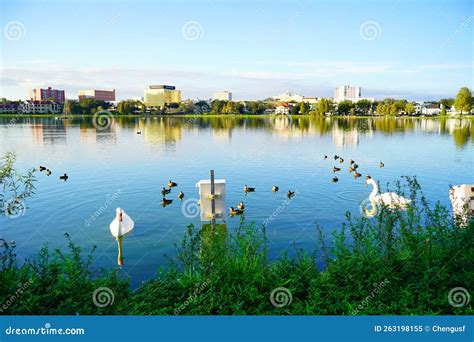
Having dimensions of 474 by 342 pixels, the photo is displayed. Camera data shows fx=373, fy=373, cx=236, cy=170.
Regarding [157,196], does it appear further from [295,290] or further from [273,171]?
[295,290]

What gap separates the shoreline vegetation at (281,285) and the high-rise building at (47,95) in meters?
117

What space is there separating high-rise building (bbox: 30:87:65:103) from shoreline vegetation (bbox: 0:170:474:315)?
11704 centimetres

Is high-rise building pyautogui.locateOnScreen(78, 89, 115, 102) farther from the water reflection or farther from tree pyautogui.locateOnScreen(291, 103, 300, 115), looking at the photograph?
tree pyautogui.locateOnScreen(291, 103, 300, 115)

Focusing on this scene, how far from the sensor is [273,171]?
25.3 m

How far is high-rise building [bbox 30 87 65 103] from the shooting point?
368ft

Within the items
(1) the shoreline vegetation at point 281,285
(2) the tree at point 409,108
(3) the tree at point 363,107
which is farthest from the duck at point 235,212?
(3) the tree at point 363,107

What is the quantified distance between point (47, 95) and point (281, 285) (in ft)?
431

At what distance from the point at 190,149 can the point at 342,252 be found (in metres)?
31.8

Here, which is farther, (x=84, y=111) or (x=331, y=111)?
(x=331, y=111)

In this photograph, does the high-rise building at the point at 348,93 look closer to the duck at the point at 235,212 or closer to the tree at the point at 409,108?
the tree at the point at 409,108

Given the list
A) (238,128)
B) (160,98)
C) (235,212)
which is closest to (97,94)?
(160,98)

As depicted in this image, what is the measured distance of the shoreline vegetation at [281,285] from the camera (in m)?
5.06

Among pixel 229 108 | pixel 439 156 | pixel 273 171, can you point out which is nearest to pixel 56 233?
pixel 273 171
